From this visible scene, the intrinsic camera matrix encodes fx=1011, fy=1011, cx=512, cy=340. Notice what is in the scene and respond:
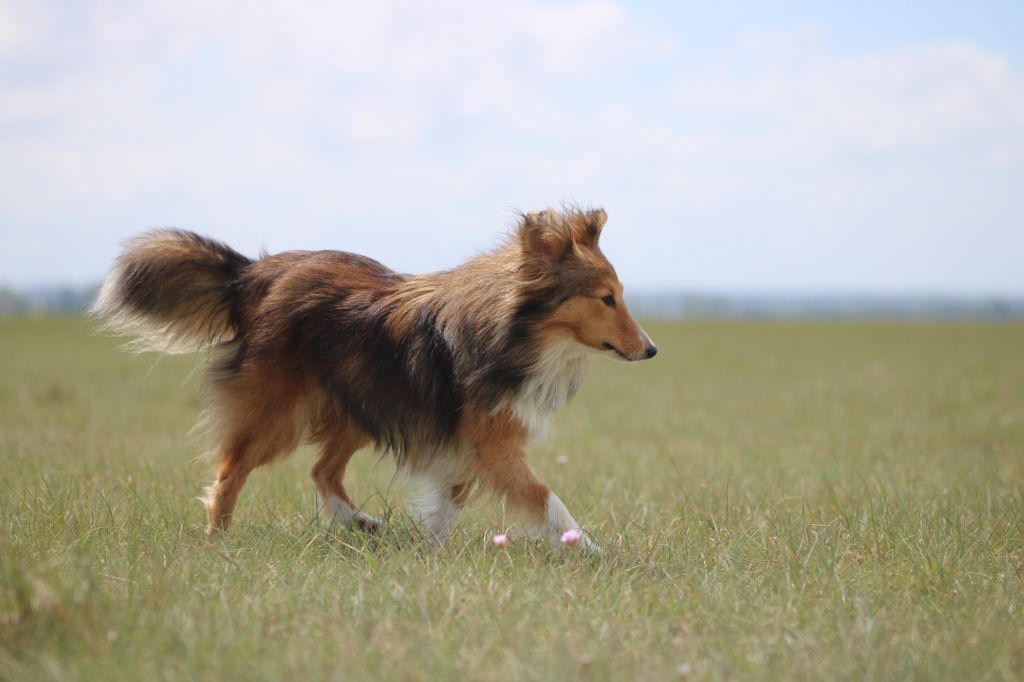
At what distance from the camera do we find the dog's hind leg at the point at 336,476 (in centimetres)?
579

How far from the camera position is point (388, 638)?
11.3 ft

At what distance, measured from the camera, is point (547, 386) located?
5234mm

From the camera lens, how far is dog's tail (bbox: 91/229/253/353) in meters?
5.78

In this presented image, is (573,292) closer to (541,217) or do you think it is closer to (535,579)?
(541,217)

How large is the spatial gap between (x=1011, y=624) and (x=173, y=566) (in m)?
3.31

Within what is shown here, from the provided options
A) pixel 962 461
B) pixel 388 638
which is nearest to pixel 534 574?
pixel 388 638

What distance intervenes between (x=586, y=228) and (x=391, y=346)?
1.20 metres

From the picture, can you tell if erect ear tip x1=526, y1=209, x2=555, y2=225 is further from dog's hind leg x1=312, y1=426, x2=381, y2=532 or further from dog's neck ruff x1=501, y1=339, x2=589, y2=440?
dog's hind leg x1=312, y1=426, x2=381, y2=532

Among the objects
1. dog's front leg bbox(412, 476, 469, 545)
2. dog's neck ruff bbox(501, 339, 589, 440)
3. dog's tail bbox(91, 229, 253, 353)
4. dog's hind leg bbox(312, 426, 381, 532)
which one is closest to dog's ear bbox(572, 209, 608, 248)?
dog's neck ruff bbox(501, 339, 589, 440)

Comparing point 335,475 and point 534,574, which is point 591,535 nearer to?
point 534,574

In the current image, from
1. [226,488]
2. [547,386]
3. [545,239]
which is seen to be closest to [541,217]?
[545,239]

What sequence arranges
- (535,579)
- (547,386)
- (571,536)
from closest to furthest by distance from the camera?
(535,579) < (571,536) < (547,386)

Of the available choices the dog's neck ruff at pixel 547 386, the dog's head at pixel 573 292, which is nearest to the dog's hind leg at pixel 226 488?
the dog's neck ruff at pixel 547 386

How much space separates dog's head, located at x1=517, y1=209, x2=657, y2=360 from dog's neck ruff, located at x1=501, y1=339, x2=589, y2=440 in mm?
107
